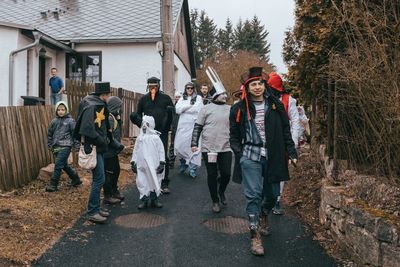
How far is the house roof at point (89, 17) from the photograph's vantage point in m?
18.9

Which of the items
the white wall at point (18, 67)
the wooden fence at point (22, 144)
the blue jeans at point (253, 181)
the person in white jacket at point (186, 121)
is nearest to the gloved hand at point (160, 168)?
the blue jeans at point (253, 181)

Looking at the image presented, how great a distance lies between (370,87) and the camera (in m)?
4.86

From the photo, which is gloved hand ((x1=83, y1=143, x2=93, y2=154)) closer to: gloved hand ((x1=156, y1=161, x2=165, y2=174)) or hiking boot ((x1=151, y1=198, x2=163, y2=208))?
gloved hand ((x1=156, y1=161, x2=165, y2=174))

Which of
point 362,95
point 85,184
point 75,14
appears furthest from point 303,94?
point 75,14

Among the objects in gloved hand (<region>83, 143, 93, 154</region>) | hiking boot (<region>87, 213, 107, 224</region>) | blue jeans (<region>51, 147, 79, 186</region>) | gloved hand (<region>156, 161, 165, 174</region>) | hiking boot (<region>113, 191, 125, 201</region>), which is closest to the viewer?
gloved hand (<region>83, 143, 93, 154</region>)

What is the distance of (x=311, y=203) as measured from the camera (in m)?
6.97

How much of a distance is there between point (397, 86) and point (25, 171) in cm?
594

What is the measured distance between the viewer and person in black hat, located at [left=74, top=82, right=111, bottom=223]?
5.63m

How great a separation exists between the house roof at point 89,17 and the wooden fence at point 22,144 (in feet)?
36.2

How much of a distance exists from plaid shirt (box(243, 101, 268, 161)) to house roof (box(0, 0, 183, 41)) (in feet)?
46.0

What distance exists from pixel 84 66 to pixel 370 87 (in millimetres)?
16380

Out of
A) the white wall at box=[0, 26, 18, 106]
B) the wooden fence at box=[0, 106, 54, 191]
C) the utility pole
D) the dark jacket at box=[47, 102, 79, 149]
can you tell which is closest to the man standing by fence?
the white wall at box=[0, 26, 18, 106]

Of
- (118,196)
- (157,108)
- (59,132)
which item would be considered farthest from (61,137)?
(157,108)

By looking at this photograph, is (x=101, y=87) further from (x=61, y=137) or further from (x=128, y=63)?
(x=128, y=63)
